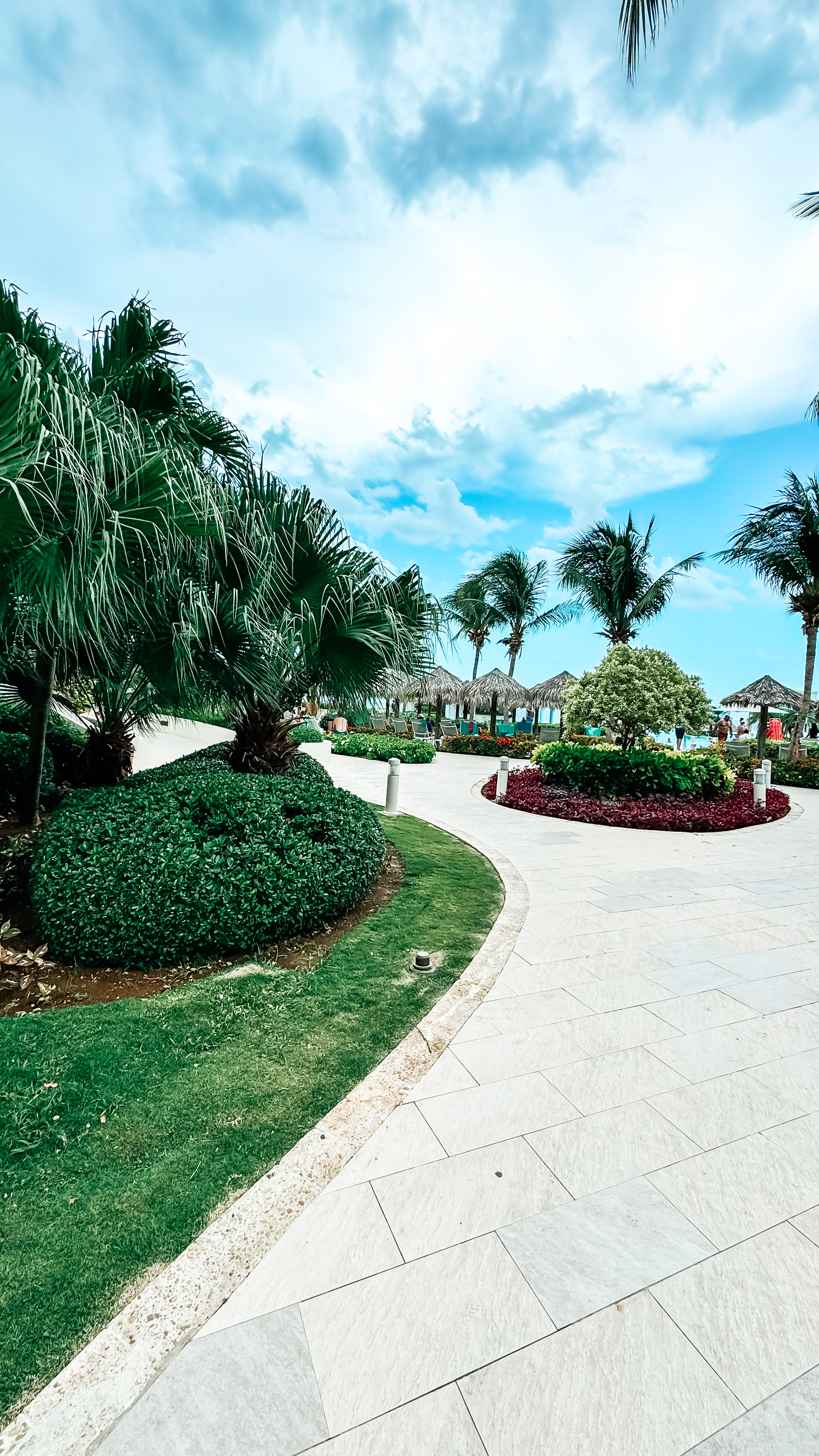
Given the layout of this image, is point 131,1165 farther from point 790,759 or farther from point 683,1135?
point 790,759

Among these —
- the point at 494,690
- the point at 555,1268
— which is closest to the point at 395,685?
the point at 555,1268

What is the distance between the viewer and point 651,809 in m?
10.3

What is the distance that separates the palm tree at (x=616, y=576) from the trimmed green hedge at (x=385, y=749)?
25.3 feet

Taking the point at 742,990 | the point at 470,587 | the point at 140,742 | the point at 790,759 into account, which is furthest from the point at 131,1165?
the point at 470,587

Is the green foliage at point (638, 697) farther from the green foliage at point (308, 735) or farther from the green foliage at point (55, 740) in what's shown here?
the green foliage at point (308, 735)

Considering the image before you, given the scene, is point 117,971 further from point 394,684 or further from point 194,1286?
point 394,684

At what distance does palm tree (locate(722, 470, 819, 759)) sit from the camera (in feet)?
57.4

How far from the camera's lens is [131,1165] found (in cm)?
226

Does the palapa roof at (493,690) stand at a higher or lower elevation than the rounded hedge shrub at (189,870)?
higher

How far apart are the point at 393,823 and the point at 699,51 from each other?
8339mm

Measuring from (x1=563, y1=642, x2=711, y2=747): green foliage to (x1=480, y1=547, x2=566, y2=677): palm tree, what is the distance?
13159 millimetres

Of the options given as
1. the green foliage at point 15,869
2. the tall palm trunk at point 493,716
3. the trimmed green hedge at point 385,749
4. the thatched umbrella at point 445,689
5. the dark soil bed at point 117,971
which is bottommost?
the dark soil bed at point 117,971

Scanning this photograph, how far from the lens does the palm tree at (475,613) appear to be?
25.8m

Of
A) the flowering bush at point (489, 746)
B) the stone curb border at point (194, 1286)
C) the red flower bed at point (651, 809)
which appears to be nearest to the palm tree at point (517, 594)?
the flowering bush at point (489, 746)
